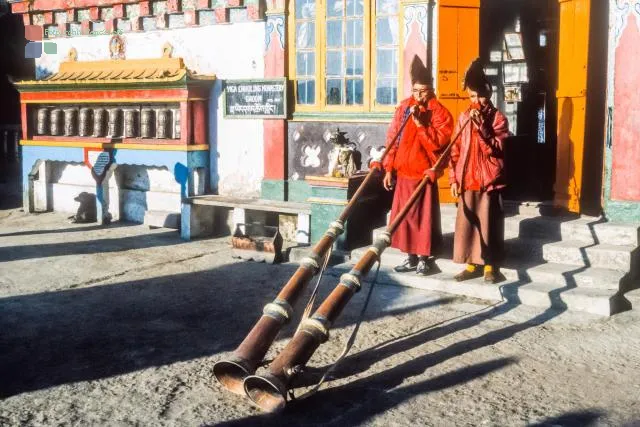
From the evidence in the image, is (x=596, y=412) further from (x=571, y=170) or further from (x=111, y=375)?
(x=571, y=170)

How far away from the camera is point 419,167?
7.15 metres

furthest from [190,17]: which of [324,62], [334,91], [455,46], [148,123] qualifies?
[455,46]

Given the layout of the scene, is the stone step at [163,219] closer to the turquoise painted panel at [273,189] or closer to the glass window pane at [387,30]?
the turquoise painted panel at [273,189]

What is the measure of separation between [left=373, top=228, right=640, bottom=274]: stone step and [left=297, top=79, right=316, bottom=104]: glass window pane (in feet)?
10.4

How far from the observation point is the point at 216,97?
1064cm

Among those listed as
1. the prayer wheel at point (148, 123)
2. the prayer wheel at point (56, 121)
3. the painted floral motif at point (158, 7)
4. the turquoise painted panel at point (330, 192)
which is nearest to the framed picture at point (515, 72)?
the turquoise painted panel at point (330, 192)

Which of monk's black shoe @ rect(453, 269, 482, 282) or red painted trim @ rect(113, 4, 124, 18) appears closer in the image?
monk's black shoe @ rect(453, 269, 482, 282)

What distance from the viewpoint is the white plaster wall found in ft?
33.8

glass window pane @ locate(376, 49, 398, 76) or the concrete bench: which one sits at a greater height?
glass window pane @ locate(376, 49, 398, 76)

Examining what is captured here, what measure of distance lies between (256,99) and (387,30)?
2099 mm

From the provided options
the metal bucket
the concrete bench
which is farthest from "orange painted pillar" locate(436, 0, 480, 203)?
the metal bucket

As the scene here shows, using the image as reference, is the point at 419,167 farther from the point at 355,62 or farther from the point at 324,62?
the point at 324,62

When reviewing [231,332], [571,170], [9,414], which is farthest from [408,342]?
[571,170]

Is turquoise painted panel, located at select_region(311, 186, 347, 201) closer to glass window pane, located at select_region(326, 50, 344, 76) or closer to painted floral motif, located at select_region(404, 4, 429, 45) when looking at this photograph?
glass window pane, located at select_region(326, 50, 344, 76)
